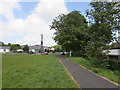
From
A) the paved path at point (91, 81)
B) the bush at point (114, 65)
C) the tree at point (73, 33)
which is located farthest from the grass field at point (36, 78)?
the tree at point (73, 33)

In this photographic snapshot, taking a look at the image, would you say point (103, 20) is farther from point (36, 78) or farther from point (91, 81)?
point (36, 78)

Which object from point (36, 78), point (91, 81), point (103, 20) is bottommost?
point (91, 81)

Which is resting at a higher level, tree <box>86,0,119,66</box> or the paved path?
tree <box>86,0,119,66</box>

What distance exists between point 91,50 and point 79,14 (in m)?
23.7

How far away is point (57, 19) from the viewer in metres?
41.1

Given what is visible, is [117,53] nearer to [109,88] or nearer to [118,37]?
[118,37]

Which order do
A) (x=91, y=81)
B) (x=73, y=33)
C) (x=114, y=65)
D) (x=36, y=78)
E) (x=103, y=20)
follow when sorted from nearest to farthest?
(x=91, y=81), (x=36, y=78), (x=114, y=65), (x=103, y=20), (x=73, y=33)

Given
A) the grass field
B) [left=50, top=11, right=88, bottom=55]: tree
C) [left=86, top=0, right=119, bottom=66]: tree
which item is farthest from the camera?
[left=50, top=11, right=88, bottom=55]: tree

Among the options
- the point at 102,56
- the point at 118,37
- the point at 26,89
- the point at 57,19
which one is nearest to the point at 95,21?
the point at 118,37

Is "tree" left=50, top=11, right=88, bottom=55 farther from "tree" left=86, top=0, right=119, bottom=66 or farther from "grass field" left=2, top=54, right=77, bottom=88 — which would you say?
"grass field" left=2, top=54, right=77, bottom=88

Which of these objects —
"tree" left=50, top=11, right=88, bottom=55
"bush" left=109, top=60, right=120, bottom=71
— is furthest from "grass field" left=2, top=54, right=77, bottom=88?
"tree" left=50, top=11, right=88, bottom=55

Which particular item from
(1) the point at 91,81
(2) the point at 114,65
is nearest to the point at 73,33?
(2) the point at 114,65

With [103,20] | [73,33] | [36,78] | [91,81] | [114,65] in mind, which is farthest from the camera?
[73,33]

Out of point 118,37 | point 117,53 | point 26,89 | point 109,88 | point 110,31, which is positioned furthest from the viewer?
point 117,53
